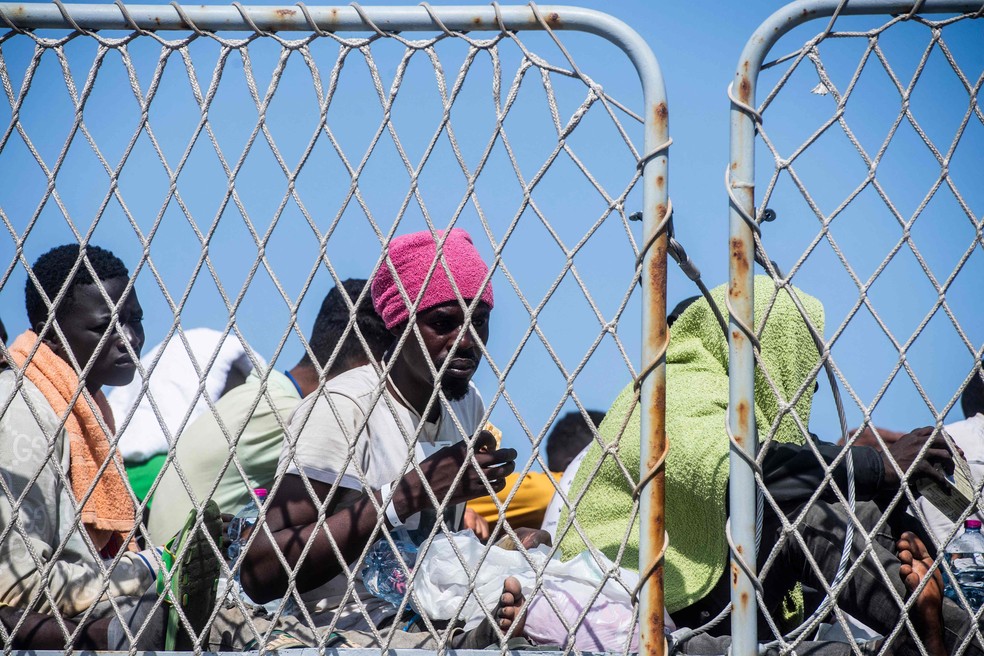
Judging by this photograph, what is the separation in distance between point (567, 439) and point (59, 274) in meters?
3.80

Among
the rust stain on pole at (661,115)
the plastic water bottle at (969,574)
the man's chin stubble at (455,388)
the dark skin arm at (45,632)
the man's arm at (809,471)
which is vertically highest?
the rust stain on pole at (661,115)

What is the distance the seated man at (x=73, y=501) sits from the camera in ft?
7.45

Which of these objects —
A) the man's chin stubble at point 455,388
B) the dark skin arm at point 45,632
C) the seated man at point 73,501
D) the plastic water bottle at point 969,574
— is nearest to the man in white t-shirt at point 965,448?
the plastic water bottle at point 969,574

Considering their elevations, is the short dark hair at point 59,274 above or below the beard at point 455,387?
above

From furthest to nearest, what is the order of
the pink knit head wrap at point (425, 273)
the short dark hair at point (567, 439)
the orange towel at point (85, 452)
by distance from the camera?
the short dark hair at point (567, 439), the orange towel at point (85, 452), the pink knit head wrap at point (425, 273)

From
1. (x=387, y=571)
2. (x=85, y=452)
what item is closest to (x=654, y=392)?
(x=387, y=571)

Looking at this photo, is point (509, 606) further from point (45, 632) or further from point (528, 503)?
point (528, 503)

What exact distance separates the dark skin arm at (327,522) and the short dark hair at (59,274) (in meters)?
1.53

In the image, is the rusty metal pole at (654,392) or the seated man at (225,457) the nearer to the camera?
the rusty metal pole at (654,392)

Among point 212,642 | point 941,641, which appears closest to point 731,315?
point 941,641

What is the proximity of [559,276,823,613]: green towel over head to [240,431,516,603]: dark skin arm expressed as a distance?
31 cm

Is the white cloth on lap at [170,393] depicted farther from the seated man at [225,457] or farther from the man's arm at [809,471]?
the man's arm at [809,471]

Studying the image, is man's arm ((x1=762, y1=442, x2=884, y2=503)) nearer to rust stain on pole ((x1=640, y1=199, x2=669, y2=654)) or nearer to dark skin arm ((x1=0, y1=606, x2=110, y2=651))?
rust stain on pole ((x1=640, y1=199, x2=669, y2=654))

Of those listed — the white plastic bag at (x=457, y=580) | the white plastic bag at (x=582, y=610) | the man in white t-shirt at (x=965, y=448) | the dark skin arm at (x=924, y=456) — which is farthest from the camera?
the man in white t-shirt at (x=965, y=448)
